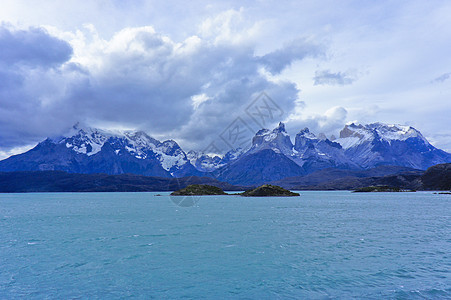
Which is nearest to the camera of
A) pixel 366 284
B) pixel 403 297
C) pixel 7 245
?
pixel 403 297

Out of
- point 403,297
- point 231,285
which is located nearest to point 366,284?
point 403,297

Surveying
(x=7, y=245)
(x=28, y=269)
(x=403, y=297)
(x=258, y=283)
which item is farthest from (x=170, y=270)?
(x=7, y=245)

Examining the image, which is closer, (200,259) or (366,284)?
(366,284)

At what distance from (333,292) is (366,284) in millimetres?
4068

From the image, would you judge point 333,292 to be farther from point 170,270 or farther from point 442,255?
point 442,255

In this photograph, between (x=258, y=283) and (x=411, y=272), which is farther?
(x=411, y=272)

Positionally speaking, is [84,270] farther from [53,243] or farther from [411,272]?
[411,272]

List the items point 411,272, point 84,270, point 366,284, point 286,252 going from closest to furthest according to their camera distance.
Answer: point 366,284
point 411,272
point 84,270
point 286,252

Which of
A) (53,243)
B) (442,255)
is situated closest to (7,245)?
(53,243)

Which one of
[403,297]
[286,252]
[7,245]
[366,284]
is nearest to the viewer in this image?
[403,297]

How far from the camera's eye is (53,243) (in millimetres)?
47156

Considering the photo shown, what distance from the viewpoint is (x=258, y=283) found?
2677 centimetres

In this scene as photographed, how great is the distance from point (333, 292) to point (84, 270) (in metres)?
25.2

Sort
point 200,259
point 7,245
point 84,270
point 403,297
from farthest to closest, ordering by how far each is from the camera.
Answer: point 7,245 < point 200,259 < point 84,270 < point 403,297
